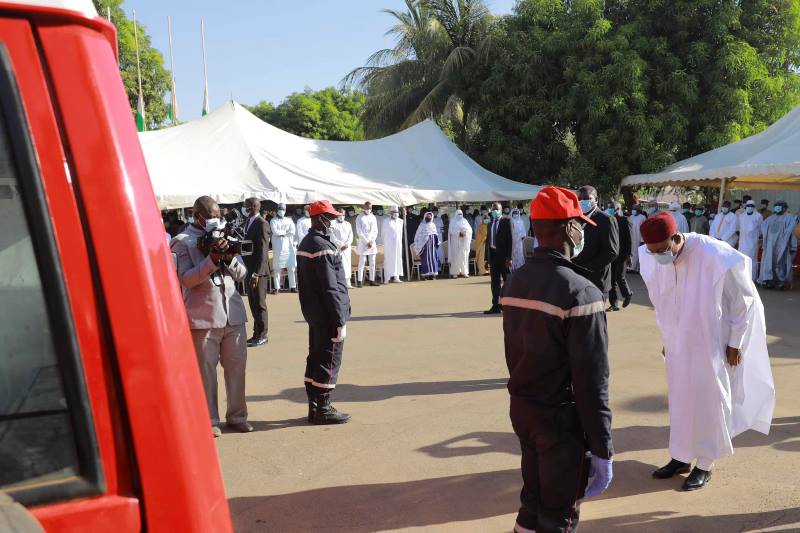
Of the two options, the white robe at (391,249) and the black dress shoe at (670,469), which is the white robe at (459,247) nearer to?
the white robe at (391,249)

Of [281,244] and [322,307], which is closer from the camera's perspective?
[322,307]

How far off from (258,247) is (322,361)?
352 centimetres

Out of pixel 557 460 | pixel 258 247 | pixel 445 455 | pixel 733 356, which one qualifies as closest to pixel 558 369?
pixel 557 460

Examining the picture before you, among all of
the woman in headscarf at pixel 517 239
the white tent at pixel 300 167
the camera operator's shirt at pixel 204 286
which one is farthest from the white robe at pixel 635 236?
the camera operator's shirt at pixel 204 286

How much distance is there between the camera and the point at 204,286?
5078 millimetres

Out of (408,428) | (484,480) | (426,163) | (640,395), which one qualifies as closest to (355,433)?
(408,428)

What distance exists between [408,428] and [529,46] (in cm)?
1777

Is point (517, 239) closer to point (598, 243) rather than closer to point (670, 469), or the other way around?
point (598, 243)

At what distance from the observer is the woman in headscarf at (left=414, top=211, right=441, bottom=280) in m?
17.4

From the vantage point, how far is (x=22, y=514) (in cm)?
114

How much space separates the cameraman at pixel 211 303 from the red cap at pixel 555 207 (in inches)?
103

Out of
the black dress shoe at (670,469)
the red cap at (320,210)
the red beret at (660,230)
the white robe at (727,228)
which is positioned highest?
the red cap at (320,210)

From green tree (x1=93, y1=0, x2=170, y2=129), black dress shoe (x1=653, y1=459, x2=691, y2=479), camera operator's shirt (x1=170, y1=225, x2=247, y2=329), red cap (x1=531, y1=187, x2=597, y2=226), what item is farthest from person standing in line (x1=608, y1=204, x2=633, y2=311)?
green tree (x1=93, y1=0, x2=170, y2=129)

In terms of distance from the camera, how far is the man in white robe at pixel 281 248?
15.2 metres
